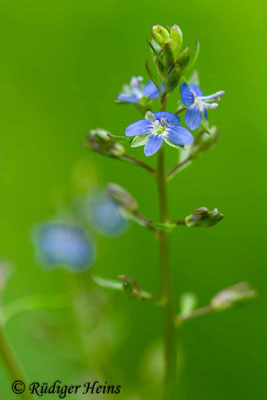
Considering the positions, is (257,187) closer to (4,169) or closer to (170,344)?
(4,169)

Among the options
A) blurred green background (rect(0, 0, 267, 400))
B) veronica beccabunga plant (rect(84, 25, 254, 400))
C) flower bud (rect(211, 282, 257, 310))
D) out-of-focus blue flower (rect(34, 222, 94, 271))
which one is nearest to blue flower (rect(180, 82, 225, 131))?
veronica beccabunga plant (rect(84, 25, 254, 400))

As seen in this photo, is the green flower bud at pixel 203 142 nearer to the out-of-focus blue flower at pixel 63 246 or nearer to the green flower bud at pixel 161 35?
the green flower bud at pixel 161 35

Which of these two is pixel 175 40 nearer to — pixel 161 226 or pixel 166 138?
pixel 166 138

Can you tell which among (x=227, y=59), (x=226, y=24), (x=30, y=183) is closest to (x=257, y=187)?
(x=227, y=59)

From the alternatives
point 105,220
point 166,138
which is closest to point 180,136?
point 166,138

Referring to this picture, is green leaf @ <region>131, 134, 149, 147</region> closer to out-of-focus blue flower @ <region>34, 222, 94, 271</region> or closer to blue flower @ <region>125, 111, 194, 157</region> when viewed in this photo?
blue flower @ <region>125, 111, 194, 157</region>

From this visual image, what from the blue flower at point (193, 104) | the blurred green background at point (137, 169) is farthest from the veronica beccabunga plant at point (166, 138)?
the blurred green background at point (137, 169)
